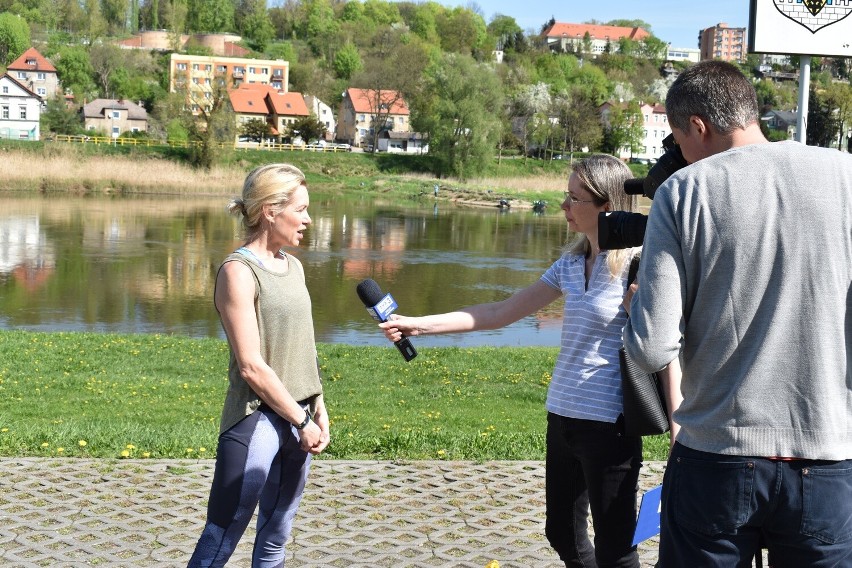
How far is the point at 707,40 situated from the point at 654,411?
9.51ft

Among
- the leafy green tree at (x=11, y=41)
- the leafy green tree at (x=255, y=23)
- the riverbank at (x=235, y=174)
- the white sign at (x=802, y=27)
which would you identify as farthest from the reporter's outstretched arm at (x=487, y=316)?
the leafy green tree at (x=255, y=23)

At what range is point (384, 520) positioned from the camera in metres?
5.43

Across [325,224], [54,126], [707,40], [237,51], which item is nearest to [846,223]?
[707,40]

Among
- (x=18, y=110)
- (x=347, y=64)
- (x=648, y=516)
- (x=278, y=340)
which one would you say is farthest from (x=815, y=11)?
(x=347, y=64)

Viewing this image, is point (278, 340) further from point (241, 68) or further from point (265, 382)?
point (241, 68)

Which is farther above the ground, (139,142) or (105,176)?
(139,142)

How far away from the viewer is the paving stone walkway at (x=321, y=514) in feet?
16.0

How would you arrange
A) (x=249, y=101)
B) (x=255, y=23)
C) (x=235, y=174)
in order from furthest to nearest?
(x=255, y=23) → (x=249, y=101) → (x=235, y=174)

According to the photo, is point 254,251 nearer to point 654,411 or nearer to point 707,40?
point 654,411

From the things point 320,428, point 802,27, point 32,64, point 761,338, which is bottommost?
point 320,428

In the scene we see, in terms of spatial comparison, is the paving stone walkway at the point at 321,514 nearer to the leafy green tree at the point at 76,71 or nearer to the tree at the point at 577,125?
the tree at the point at 577,125

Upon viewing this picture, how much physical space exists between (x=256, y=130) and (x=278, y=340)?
90.1m

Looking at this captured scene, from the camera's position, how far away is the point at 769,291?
8.38ft

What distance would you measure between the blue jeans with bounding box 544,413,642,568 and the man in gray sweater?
1060mm
